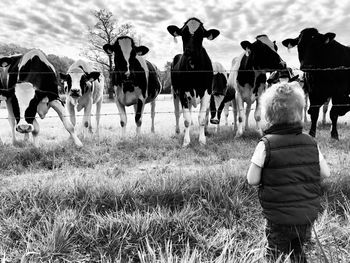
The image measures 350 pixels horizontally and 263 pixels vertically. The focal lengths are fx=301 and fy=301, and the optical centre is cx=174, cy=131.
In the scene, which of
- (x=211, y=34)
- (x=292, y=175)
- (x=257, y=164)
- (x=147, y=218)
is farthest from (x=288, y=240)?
(x=211, y=34)

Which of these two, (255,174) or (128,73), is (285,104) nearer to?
(255,174)

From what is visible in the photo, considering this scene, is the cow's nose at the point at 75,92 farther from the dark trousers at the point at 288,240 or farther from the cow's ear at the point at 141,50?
the dark trousers at the point at 288,240

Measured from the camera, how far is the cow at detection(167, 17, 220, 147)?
19.8ft

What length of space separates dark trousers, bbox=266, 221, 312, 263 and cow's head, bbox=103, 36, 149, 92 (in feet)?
16.2

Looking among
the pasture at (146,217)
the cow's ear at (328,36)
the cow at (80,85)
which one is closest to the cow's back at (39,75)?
the cow at (80,85)

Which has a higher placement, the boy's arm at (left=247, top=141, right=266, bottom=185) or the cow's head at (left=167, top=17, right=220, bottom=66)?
the cow's head at (left=167, top=17, right=220, bottom=66)

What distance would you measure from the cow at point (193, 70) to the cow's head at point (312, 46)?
5.82ft

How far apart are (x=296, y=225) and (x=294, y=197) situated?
211 millimetres

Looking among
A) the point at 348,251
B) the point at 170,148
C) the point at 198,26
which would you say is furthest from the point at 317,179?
the point at 198,26

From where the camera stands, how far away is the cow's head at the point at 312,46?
6078 millimetres

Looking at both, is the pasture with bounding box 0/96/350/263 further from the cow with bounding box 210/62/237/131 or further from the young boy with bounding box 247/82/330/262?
the cow with bounding box 210/62/237/131

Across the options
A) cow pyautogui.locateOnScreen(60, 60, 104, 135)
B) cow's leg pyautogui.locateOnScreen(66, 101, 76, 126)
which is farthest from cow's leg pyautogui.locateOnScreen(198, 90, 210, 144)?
cow's leg pyautogui.locateOnScreen(66, 101, 76, 126)

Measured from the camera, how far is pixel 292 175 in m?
2.19

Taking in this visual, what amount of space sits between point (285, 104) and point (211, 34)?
172 inches
